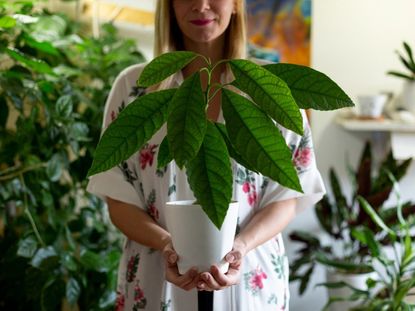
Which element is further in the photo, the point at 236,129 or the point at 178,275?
the point at 178,275

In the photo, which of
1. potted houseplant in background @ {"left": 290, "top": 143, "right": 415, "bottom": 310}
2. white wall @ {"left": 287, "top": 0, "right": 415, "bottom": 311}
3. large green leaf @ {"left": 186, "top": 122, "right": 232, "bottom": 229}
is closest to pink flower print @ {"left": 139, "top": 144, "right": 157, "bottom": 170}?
large green leaf @ {"left": 186, "top": 122, "right": 232, "bottom": 229}

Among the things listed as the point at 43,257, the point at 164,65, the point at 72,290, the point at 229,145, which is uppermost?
the point at 164,65

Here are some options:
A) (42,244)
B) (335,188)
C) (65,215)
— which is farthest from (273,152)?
(335,188)

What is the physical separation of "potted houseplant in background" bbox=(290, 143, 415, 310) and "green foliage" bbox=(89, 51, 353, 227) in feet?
5.03

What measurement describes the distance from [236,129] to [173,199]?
0.40 m

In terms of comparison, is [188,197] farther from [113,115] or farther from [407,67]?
[407,67]

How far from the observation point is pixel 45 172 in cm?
169

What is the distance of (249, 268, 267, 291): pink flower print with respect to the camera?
1113 millimetres

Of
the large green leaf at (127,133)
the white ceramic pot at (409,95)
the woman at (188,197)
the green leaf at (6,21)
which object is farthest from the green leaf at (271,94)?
the white ceramic pot at (409,95)

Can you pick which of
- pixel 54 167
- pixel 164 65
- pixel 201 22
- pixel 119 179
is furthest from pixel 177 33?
pixel 54 167

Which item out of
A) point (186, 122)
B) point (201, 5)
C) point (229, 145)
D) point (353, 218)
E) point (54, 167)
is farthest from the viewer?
point (353, 218)

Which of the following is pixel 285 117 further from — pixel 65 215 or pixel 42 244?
pixel 65 215

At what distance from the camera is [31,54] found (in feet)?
5.75

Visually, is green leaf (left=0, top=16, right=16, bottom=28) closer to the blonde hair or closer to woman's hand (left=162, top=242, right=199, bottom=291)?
the blonde hair
